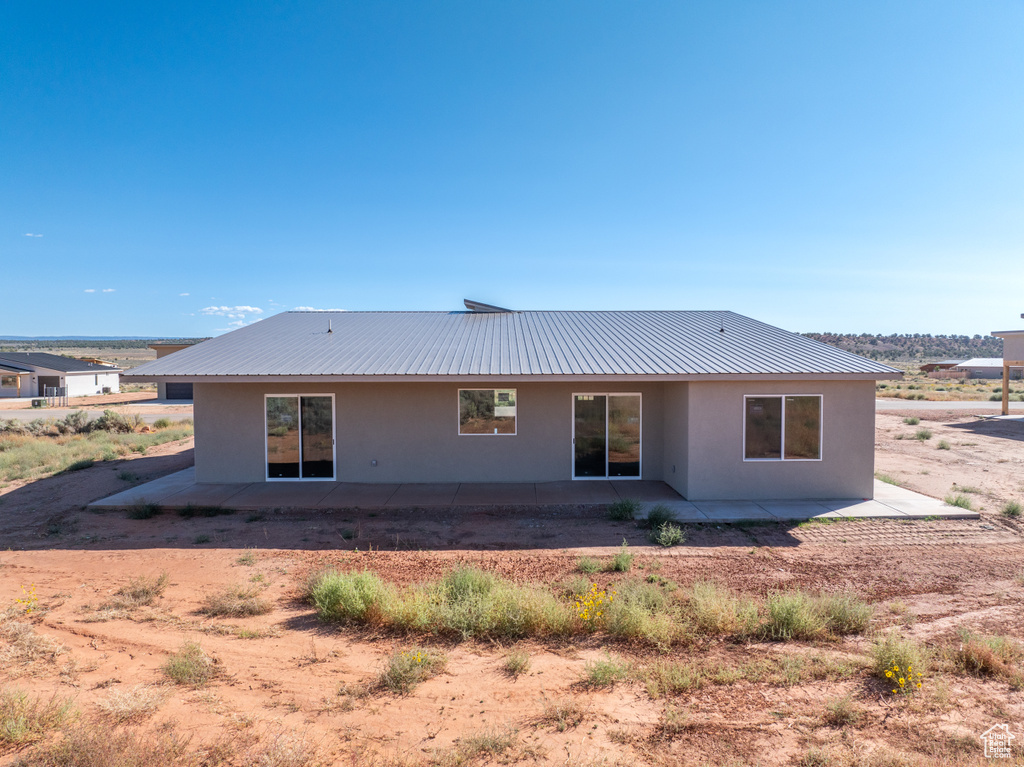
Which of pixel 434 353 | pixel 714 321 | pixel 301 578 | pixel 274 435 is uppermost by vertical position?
pixel 714 321

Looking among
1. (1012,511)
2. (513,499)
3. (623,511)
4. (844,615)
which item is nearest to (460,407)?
(513,499)

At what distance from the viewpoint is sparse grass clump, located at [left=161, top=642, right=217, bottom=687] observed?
4961mm

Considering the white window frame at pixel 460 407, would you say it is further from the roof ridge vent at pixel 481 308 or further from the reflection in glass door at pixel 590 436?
the roof ridge vent at pixel 481 308

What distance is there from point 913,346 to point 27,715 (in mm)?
149643

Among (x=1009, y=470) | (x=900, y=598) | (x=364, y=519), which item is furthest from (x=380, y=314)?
(x=1009, y=470)

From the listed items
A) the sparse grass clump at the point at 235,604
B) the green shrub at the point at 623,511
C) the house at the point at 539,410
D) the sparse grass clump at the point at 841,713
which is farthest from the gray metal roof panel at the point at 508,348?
the sparse grass clump at the point at 841,713

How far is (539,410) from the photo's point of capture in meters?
12.7

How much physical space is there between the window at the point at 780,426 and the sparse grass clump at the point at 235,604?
923cm

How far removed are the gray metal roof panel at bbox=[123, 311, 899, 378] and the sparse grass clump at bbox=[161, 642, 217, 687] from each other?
6339 mm

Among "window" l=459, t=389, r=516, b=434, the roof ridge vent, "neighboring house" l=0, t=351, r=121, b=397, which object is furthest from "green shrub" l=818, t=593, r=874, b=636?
"neighboring house" l=0, t=351, r=121, b=397

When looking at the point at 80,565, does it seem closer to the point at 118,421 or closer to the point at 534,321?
the point at 534,321

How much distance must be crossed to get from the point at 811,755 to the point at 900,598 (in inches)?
155

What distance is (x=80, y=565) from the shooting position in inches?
324

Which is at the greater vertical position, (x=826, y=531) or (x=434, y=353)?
(x=434, y=353)
